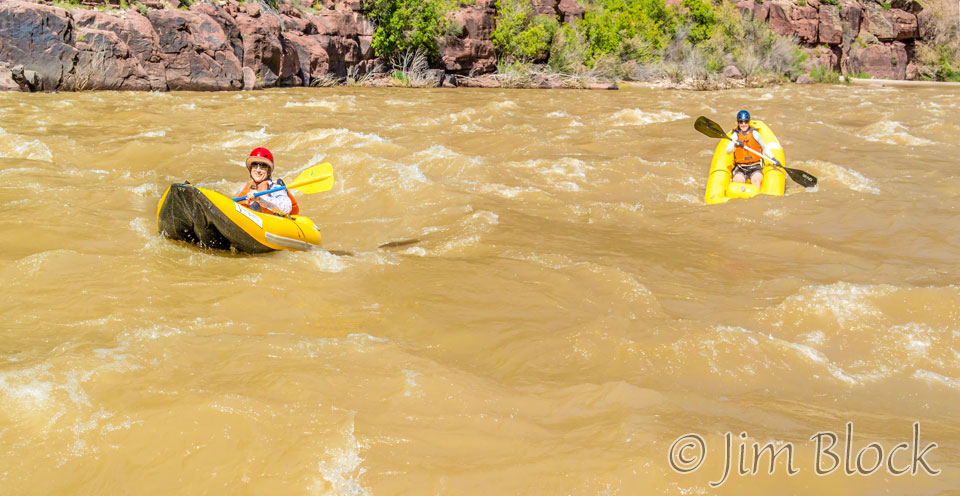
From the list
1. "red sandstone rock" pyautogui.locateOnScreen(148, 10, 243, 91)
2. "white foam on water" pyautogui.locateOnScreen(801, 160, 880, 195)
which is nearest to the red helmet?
"white foam on water" pyautogui.locateOnScreen(801, 160, 880, 195)

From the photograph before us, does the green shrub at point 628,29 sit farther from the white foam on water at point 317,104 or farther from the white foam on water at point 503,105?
the white foam on water at point 317,104

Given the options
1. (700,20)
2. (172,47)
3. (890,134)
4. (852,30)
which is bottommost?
(890,134)

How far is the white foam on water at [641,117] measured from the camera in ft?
37.1

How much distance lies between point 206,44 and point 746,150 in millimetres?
11333

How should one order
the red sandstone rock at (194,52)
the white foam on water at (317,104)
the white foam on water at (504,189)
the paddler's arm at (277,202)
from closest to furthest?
the paddler's arm at (277,202) → the white foam on water at (504,189) → the white foam on water at (317,104) → the red sandstone rock at (194,52)

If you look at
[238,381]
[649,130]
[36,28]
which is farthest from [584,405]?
[36,28]

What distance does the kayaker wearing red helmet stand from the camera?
480cm

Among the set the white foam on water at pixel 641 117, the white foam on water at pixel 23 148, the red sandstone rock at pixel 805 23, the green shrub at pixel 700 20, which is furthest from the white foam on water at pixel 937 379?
the red sandstone rock at pixel 805 23

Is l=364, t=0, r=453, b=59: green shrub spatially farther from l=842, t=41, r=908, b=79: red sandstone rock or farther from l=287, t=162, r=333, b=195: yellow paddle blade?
l=842, t=41, r=908, b=79: red sandstone rock

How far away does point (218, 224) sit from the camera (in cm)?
421

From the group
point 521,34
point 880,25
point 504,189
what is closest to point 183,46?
point 521,34

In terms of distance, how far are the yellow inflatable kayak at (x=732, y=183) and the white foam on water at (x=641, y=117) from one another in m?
3.94

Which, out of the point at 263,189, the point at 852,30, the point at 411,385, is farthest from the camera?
the point at 852,30

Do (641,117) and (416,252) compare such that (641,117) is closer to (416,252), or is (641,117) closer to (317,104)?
(317,104)
